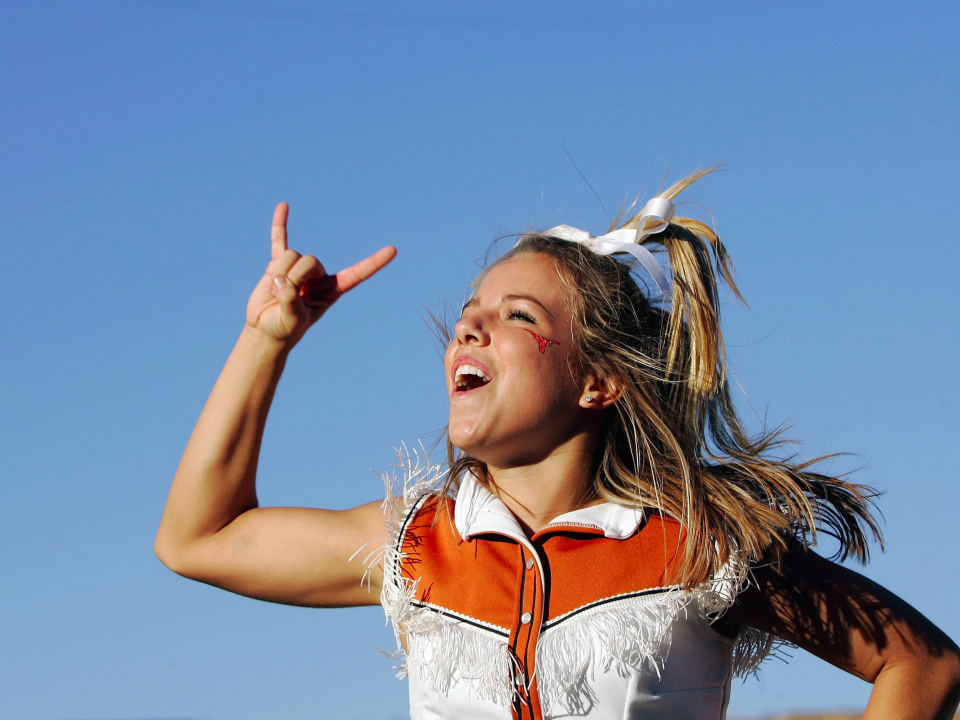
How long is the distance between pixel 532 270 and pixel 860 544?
1.19 m

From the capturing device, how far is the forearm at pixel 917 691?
254 centimetres

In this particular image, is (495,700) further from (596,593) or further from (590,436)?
(590,436)

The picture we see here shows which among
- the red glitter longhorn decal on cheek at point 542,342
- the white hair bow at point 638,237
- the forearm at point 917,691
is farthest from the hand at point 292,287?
the forearm at point 917,691

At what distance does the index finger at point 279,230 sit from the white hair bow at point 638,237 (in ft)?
2.85

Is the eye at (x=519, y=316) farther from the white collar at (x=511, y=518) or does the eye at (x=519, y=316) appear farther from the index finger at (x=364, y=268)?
Result: the white collar at (x=511, y=518)

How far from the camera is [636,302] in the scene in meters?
3.21

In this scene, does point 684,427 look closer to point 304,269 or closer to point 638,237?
point 638,237

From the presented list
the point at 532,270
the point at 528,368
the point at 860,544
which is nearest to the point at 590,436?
the point at 528,368

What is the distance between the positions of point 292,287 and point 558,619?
109 centimetres

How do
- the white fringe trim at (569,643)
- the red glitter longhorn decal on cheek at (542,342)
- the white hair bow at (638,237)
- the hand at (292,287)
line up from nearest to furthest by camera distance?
the white fringe trim at (569,643)
the hand at (292,287)
the red glitter longhorn decal on cheek at (542,342)
the white hair bow at (638,237)

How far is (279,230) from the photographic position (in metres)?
2.87

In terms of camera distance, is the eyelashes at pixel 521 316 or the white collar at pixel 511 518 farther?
the eyelashes at pixel 521 316

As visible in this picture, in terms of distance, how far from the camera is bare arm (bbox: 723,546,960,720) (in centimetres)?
257

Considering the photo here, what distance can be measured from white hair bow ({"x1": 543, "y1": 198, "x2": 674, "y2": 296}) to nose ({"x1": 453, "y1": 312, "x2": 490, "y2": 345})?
0.52 m
